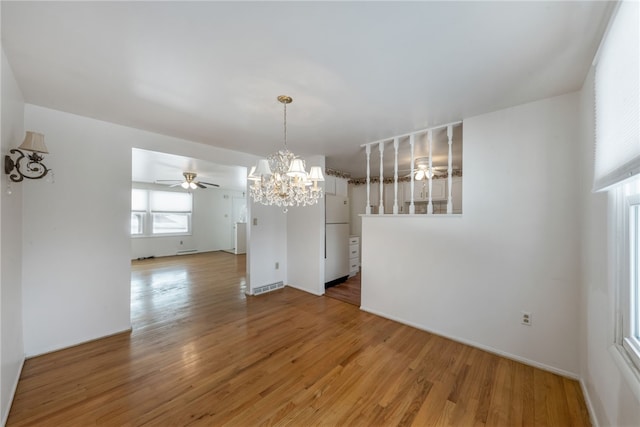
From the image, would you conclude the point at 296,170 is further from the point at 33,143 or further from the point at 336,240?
the point at 336,240

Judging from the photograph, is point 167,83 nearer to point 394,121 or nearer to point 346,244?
point 394,121

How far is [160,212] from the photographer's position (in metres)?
7.35

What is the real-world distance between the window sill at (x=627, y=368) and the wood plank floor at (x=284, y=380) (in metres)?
0.74

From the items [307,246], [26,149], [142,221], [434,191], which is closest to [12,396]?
[26,149]

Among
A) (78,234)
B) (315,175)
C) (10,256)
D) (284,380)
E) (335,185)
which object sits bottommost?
(284,380)

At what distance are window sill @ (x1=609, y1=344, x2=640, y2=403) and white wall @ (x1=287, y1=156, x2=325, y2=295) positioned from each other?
10.4ft

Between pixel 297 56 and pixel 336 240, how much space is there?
11.5 ft

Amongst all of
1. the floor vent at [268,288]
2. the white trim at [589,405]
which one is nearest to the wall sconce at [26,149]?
the floor vent at [268,288]

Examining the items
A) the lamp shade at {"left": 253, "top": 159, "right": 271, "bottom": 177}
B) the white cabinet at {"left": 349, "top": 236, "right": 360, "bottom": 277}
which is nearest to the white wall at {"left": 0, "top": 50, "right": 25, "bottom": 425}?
the lamp shade at {"left": 253, "top": 159, "right": 271, "bottom": 177}

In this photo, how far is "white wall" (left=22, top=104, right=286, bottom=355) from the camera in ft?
7.45

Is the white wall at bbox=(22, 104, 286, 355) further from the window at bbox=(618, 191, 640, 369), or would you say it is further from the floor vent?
the window at bbox=(618, 191, 640, 369)

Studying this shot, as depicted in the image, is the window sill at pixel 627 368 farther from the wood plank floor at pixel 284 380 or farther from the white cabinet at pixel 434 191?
the white cabinet at pixel 434 191

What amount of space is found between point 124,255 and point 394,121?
11.5 feet

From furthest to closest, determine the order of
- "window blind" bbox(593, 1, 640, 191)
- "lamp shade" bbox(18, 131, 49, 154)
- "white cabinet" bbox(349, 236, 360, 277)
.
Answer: "white cabinet" bbox(349, 236, 360, 277)
"lamp shade" bbox(18, 131, 49, 154)
"window blind" bbox(593, 1, 640, 191)
